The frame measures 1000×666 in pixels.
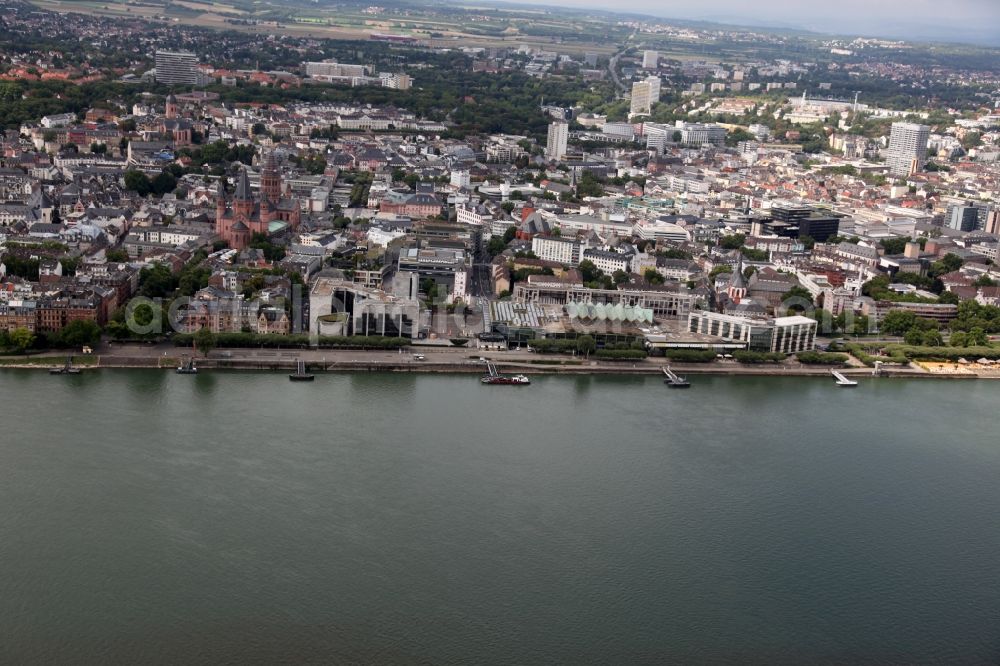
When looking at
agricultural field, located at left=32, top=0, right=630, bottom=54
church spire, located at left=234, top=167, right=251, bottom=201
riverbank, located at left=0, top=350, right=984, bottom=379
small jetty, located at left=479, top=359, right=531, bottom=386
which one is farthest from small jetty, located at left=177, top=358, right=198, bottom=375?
agricultural field, located at left=32, top=0, right=630, bottom=54

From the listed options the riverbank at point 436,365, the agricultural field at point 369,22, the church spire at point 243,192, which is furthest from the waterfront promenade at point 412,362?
the agricultural field at point 369,22

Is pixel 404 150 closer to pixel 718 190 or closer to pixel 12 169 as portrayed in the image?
pixel 718 190

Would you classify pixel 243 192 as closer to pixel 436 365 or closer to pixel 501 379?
pixel 436 365

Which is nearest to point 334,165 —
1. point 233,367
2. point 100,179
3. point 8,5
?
point 100,179

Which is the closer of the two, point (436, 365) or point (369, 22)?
point (436, 365)

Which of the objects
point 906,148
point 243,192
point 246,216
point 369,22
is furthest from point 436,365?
point 369,22

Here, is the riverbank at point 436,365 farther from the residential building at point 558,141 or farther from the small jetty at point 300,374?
the residential building at point 558,141
